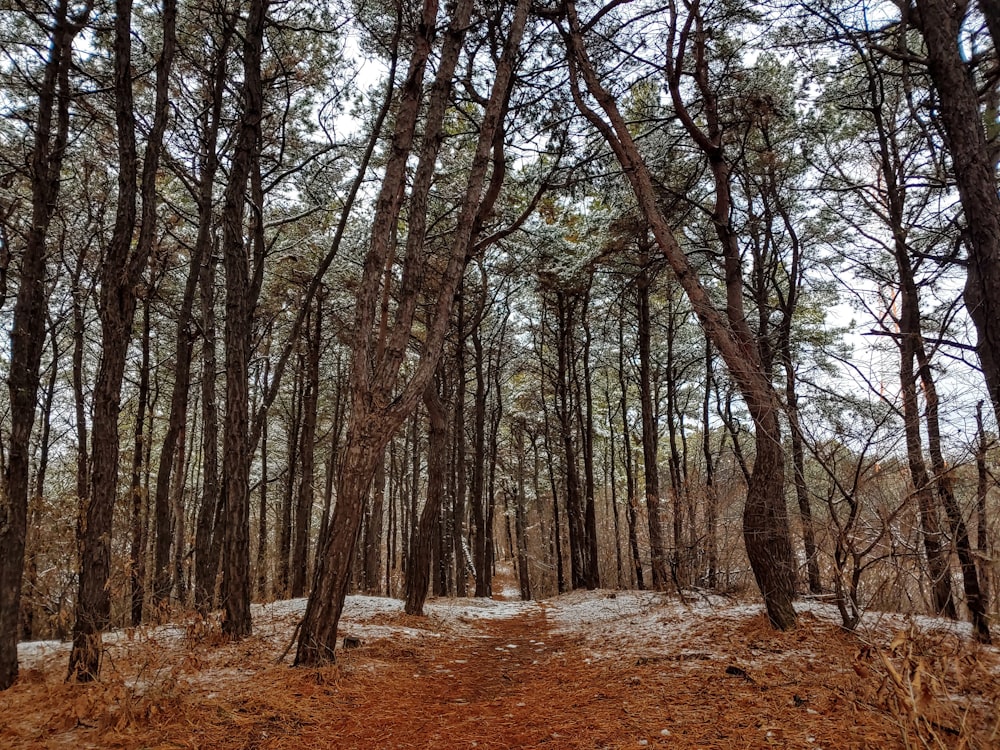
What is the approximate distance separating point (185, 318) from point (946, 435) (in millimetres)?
9726

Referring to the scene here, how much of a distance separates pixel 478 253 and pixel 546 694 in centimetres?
A: 747

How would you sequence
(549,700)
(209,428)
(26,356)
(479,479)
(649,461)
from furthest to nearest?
(479,479) < (649,461) < (209,428) < (26,356) < (549,700)

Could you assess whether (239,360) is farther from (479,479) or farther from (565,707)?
(479,479)

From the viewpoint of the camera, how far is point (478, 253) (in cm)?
982

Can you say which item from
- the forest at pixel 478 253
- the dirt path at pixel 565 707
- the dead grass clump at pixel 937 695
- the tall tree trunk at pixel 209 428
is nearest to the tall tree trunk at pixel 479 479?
the forest at pixel 478 253

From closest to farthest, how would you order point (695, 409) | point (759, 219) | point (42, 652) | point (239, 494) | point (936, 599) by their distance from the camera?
point (936, 599)
point (42, 652)
point (239, 494)
point (759, 219)
point (695, 409)

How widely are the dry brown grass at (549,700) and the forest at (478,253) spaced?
46cm

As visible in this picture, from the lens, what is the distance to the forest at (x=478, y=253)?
4246 millimetres

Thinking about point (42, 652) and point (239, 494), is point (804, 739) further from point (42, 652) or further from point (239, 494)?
point (42, 652)

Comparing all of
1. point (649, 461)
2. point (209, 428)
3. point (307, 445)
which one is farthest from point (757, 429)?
point (307, 445)

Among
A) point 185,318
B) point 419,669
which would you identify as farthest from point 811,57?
point 185,318

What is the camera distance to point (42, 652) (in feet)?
18.2

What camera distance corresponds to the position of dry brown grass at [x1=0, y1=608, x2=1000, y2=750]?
269cm

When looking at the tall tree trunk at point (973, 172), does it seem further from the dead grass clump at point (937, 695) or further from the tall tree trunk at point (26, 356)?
the tall tree trunk at point (26, 356)
